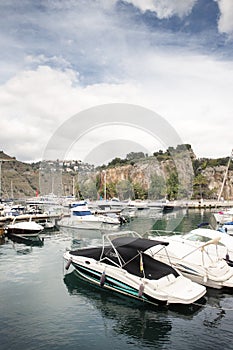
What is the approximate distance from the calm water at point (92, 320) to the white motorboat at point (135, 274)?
1.98 ft

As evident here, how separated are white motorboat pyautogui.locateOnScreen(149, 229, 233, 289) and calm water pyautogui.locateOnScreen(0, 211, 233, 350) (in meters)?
0.73

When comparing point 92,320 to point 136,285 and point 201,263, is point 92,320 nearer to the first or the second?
point 136,285

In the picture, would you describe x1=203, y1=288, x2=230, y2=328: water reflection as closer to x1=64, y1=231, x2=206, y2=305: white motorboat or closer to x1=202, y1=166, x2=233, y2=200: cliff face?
x1=64, y1=231, x2=206, y2=305: white motorboat

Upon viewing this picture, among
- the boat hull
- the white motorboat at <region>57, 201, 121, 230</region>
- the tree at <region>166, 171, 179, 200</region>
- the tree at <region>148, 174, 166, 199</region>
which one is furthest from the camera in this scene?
the tree at <region>148, 174, 166, 199</region>

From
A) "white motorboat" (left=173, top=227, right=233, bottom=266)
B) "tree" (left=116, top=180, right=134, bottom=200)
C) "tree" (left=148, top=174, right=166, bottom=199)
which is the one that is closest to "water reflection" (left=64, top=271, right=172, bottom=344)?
"white motorboat" (left=173, top=227, right=233, bottom=266)

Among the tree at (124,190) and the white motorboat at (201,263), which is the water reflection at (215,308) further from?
the tree at (124,190)

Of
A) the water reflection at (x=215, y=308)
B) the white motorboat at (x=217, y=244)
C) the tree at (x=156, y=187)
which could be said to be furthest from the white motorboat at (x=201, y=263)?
the tree at (x=156, y=187)

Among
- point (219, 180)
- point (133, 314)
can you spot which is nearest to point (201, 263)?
point (133, 314)

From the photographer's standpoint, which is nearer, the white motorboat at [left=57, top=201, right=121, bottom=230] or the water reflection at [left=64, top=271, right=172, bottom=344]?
the water reflection at [left=64, top=271, right=172, bottom=344]

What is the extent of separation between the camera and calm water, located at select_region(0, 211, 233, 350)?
12195mm

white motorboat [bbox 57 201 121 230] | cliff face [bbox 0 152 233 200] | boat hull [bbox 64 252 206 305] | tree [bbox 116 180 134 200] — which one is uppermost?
cliff face [bbox 0 152 233 200]

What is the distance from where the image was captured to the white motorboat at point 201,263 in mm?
17847

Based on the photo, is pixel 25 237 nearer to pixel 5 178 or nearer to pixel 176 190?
pixel 176 190

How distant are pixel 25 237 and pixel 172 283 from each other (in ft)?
77.2
